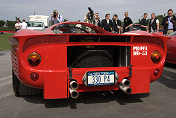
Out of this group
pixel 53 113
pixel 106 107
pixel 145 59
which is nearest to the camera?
pixel 53 113

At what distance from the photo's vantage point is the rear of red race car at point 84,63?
8.87ft

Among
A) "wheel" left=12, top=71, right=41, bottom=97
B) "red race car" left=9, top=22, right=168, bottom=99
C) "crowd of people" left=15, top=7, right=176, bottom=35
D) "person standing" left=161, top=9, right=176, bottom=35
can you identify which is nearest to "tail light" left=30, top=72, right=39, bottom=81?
"red race car" left=9, top=22, right=168, bottom=99

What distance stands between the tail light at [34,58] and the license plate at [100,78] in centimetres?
67

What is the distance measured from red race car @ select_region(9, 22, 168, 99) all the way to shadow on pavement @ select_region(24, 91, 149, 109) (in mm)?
250

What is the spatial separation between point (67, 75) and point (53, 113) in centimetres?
51

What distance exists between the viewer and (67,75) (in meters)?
2.73

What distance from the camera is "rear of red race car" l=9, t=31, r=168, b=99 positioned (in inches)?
106

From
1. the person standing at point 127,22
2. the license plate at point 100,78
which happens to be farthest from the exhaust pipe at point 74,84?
the person standing at point 127,22

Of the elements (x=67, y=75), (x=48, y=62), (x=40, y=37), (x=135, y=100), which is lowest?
(x=135, y=100)

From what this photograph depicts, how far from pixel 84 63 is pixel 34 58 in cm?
75

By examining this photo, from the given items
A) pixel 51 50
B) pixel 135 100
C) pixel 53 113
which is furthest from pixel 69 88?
pixel 135 100

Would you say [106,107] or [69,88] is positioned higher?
[69,88]

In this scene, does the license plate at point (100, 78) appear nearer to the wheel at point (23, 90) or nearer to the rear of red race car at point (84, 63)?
the rear of red race car at point (84, 63)

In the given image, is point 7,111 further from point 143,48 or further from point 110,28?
point 110,28
